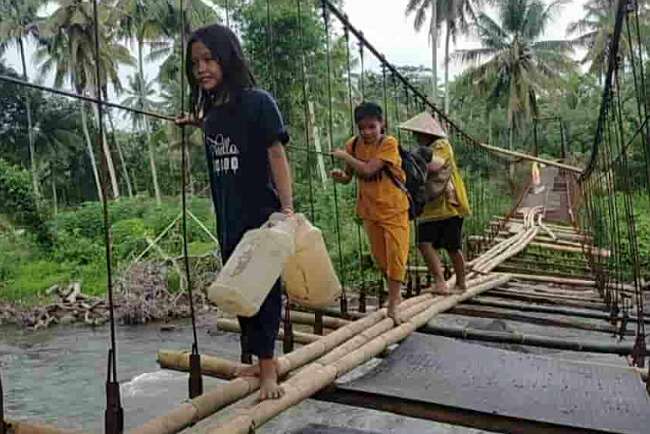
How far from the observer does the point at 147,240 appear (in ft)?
46.5

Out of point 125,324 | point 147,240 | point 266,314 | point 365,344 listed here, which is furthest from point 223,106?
point 147,240

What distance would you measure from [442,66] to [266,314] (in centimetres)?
1918

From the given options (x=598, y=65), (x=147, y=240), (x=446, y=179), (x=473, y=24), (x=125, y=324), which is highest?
(x=473, y=24)

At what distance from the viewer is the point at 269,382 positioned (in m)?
1.80

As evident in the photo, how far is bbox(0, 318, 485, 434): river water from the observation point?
7.58 m

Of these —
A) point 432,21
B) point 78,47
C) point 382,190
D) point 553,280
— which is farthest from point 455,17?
point 382,190

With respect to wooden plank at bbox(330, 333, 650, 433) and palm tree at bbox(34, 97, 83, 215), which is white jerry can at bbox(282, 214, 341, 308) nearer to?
wooden plank at bbox(330, 333, 650, 433)

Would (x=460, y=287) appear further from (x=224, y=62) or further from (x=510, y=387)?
(x=224, y=62)

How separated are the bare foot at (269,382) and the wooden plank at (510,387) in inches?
9.0

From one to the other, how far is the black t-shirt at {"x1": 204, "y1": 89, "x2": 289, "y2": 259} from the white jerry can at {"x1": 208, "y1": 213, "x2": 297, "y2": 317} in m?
0.12

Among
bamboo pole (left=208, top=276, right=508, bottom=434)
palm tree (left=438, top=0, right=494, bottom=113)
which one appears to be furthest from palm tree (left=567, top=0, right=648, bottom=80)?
bamboo pole (left=208, top=276, right=508, bottom=434)

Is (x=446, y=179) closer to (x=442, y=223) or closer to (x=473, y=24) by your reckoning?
(x=442, y=223)

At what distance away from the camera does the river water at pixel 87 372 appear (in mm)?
7578

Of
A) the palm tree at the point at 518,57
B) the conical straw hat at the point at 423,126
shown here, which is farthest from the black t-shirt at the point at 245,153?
the palm tree at the point at 518,57
